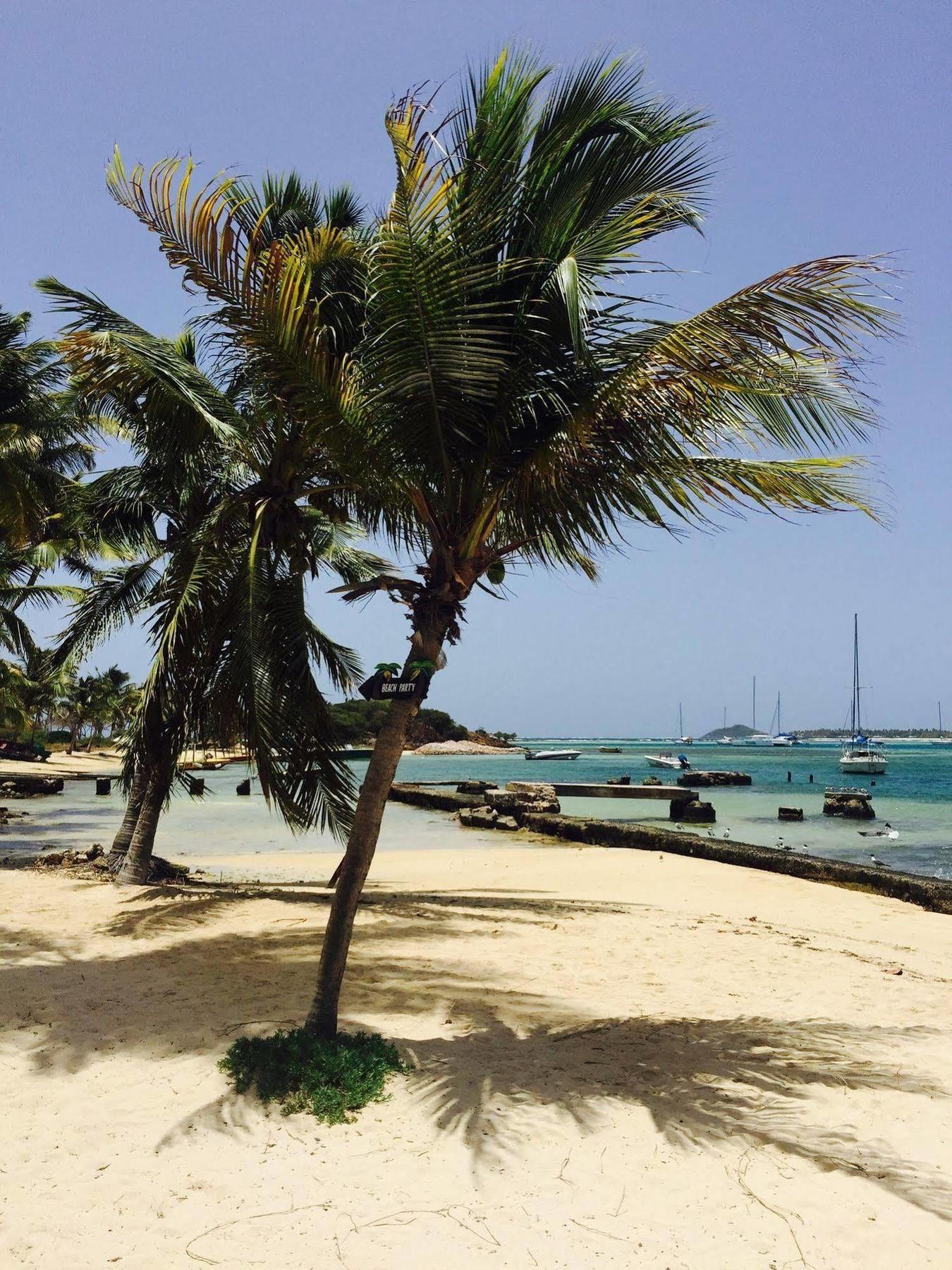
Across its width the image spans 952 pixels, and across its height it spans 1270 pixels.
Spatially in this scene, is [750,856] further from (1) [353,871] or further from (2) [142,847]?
(1) [353,871]

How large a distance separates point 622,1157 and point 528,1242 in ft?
2.60

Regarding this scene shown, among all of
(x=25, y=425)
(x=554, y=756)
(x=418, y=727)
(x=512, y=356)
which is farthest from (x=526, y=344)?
(x=554, y=756)

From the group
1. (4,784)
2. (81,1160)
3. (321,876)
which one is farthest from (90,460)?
(81,1160)

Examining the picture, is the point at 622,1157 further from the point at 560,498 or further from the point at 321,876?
the point at 321,876

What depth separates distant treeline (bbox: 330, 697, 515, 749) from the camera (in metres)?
54.5

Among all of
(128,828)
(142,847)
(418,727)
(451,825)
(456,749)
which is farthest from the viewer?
(456,749)

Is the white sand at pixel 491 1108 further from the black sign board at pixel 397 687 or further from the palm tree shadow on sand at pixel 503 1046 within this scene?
the black sign board at pixel 397 687

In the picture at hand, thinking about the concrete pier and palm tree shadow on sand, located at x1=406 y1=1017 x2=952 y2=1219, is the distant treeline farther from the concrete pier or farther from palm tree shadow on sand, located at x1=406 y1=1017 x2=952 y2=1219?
palm tree shadow on sand, located at x1=406 y1=1017 x2=952 y2=1219

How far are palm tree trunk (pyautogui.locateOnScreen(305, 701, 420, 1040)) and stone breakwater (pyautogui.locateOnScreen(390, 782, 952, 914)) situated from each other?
9.70 meters

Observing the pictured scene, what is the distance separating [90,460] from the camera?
21750mm

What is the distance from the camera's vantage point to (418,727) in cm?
9825

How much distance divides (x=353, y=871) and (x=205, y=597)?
3789mm

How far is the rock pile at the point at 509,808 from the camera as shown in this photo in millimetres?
23438

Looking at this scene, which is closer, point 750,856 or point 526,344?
point 526,344
